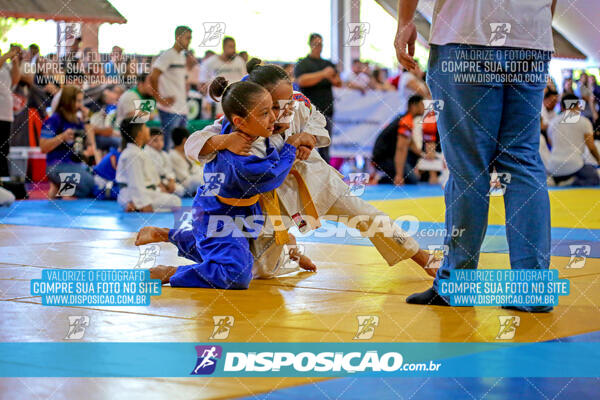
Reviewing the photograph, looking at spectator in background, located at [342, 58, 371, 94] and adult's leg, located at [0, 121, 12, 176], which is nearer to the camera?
adult's leg, located at [0, 121, 12, 176]

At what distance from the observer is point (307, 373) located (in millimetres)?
1940

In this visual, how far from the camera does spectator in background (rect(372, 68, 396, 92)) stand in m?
11.8

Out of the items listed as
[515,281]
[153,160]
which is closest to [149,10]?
[153,160]

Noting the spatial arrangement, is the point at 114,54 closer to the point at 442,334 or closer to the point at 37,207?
the point at 37,207

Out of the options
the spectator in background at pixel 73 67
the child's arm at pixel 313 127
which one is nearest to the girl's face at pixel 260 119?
the child's arm at pixel 313 127

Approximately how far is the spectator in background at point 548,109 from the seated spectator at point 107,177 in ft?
18.3

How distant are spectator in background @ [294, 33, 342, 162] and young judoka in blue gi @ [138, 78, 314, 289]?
540 cm

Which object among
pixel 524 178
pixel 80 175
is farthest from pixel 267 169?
pixel 80 175

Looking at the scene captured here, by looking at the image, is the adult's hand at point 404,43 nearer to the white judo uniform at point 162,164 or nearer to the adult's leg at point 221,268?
the adult's leg at point 221,268

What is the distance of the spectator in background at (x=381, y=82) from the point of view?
1175cm

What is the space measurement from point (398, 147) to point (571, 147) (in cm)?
218

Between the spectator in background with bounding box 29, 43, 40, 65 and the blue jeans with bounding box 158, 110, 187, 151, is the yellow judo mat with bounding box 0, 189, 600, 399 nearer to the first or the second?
the blue jeans with bounding box 158, 110, 187, 151

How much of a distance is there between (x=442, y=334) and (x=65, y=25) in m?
9.05

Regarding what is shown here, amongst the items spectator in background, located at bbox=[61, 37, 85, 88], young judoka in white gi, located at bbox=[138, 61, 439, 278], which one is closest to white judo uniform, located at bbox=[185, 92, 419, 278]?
young judoka in white gi, located at bbox=[138, 61, 439, 278]
